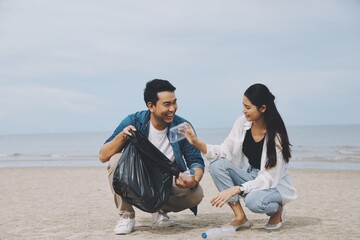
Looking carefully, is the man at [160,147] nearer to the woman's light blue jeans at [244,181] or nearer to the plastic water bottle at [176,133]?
the plastic water bottle at [176,133]

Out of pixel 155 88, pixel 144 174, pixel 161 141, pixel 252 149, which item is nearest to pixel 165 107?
pixel 155 88

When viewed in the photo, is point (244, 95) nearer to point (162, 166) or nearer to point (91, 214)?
point (162, 166)

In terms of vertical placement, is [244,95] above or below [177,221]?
above

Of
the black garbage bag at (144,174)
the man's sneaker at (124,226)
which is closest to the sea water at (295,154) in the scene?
the man's sneaker at (124,226)

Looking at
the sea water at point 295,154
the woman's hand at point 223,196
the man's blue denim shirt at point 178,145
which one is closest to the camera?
the woman's hand at point 223,196

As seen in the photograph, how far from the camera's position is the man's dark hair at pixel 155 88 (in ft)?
14.3

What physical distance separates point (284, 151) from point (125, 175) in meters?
1.38

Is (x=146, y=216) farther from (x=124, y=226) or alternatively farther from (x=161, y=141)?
(x=161, y=141)

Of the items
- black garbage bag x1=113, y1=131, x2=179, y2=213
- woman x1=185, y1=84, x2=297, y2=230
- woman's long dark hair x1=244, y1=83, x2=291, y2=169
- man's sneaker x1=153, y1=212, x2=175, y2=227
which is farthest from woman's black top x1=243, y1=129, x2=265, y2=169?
man's sneaker x1=153, y1=212, x2=175, y2=227

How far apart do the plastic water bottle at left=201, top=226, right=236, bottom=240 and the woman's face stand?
1.00 metres

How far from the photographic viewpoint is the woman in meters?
4.19

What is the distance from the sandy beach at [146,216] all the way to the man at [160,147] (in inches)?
10.6

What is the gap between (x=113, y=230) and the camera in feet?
15.8

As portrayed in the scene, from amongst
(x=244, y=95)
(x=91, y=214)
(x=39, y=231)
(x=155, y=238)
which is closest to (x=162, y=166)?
(x=155, y=238)
